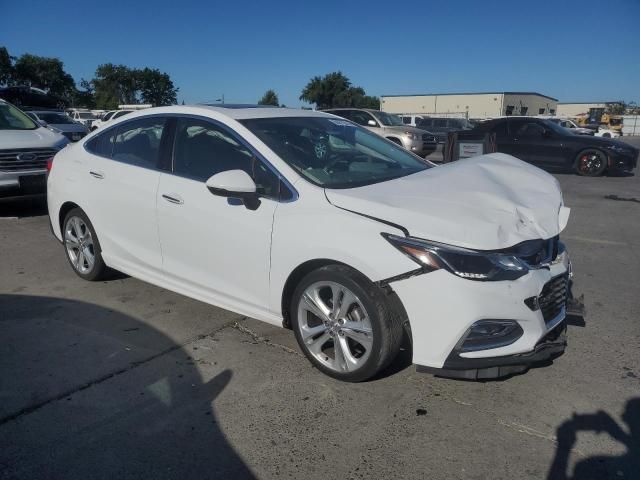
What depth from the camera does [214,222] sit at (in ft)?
11.5

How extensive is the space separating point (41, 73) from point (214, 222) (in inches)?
3182

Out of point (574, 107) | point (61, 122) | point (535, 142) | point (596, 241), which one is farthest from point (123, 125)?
point (574, 107)

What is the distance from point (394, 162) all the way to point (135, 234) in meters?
2.12

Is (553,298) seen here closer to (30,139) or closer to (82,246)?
(82,246)

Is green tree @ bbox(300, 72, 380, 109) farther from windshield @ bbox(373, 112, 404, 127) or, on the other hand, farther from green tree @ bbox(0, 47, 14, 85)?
windshield @ bbox(373, 112, 404, 127)

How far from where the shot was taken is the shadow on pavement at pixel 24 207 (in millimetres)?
8171

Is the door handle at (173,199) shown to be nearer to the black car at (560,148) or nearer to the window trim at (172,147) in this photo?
the window trim at (172,147)

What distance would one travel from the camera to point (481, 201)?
9.94 ft

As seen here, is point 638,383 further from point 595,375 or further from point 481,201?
point 481,201

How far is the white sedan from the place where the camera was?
2.73 m

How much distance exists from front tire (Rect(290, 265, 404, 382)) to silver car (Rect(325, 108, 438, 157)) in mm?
13401

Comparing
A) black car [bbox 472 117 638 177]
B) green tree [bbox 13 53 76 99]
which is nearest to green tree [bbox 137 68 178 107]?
green tree [bbox 13 53 76 99]

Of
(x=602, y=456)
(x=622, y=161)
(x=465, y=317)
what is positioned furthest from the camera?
(x=622, y=161)

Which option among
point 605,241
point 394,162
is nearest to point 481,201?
point 394,162
